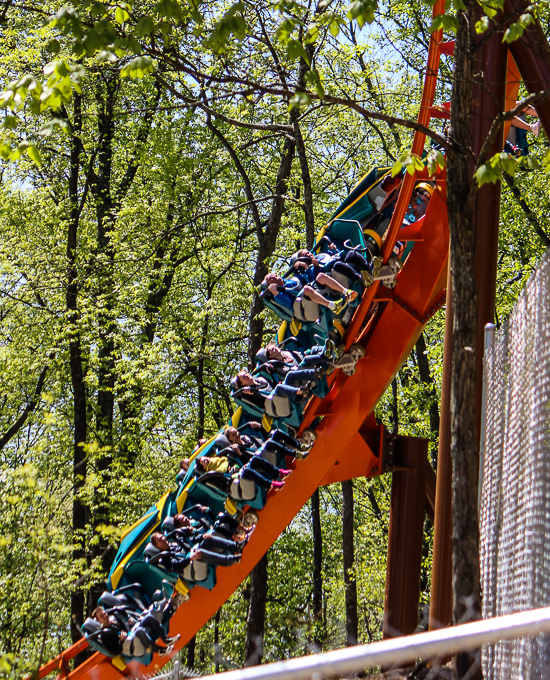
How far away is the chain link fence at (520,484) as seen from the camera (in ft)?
7.89

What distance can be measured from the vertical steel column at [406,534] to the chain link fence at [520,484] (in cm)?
272

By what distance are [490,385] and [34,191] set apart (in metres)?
16.6

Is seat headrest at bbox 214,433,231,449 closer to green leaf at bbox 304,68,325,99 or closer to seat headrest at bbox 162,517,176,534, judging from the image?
seat headrest at bbox 162,517,176,534

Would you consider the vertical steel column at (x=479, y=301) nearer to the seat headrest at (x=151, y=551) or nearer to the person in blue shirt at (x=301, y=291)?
the person in blue shirt at (x=301, y=291)

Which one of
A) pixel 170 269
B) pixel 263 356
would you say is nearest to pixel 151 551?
pixel 263 356

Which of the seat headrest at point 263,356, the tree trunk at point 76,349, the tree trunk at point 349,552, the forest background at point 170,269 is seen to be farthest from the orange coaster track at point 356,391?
the tree trunk at point 76,349

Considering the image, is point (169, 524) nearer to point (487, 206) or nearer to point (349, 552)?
point (487, 206)

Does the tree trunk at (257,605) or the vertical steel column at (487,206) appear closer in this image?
the vertical steel column at (487,206)

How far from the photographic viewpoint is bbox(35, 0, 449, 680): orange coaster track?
6.09 m

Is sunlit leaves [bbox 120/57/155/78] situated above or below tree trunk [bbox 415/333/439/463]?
above

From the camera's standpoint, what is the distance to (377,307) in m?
6.25

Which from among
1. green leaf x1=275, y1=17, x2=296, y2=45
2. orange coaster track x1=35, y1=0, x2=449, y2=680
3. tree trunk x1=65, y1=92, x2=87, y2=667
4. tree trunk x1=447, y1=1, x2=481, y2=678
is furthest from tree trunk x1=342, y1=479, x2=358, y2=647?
green leaf x1=275, y1=17, x2=296, y2=45

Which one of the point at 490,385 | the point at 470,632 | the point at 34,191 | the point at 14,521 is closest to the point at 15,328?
the point at 34,191

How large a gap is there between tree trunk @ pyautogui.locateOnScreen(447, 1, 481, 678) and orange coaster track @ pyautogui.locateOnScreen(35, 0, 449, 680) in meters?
2.32
